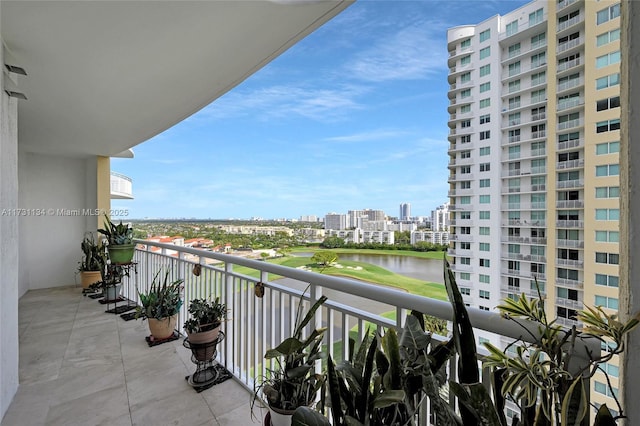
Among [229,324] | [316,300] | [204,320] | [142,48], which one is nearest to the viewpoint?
[316,300]

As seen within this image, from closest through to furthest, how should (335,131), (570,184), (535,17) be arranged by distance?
(570,184) → (535,17) → (335,131)

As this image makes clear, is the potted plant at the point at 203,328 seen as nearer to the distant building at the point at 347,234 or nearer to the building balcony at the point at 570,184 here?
the distant building at the point at 347,234

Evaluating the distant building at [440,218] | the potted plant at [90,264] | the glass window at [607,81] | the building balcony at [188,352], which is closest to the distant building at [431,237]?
the distant building at [440,218]

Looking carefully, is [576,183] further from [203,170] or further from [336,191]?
[203,170]

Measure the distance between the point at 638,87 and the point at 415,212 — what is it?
1.19m

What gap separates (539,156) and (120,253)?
4.40 meters

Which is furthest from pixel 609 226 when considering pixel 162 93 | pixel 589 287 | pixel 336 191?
pixel 336 191

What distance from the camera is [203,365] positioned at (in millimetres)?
2238

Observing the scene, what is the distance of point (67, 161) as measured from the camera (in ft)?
17.0

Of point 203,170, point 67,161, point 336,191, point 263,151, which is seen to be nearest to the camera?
point 336,191

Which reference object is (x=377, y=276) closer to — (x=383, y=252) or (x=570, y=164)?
(x=383, y=252)

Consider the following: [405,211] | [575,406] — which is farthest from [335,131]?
[575,406]

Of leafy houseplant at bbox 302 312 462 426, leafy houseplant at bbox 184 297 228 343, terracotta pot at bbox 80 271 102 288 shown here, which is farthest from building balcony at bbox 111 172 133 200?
leafy houseplant at bbox 302 312 462 426

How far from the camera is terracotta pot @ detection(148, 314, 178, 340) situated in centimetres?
284
